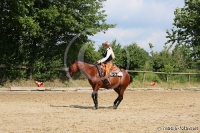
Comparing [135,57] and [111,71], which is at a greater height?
[135,57]

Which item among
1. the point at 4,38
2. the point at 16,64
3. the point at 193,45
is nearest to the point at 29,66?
the point at 16,64

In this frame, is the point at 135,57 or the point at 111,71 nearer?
the point at 111,71

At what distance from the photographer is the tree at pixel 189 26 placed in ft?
126

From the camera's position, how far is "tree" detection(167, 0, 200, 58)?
38500 millimetres

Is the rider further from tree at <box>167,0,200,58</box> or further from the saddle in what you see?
tree at <box>167,0,200,58</box>

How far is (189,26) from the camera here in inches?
1554

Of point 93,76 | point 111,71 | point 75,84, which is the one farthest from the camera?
point 75,84

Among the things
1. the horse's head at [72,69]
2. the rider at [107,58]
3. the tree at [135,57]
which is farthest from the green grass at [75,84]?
the rider at [107,58]

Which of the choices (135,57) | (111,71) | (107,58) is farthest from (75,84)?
(107,58)

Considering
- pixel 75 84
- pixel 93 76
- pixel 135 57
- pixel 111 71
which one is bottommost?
pixel 75 84

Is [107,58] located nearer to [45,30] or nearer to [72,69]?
[72,69]

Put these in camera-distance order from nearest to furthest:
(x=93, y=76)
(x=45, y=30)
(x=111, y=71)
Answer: (x=93, y=76) → (x=111, y=71) → (x=45, y=30)

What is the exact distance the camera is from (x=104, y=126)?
923 cm

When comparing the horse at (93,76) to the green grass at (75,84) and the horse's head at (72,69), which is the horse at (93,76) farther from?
the green grass at (75,84)
